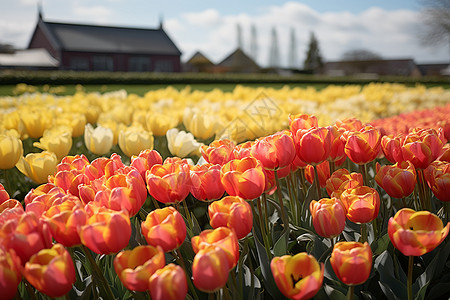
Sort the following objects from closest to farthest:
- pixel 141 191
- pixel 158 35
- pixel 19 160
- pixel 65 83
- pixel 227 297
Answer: pixel 227 297
pixel 141 191
pixel 19 160
pixel 65 83
pixel 158 35

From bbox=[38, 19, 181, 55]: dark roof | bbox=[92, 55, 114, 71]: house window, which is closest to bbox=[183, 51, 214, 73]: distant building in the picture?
bbox=[38, 19, 181, 55]: dark roof

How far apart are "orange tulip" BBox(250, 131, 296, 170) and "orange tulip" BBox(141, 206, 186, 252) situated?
0.38 metres

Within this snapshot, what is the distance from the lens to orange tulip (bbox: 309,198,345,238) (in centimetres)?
99

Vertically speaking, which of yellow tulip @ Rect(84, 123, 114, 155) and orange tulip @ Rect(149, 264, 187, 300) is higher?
yellow tulip @ Rect(84, 123, 114, 155)

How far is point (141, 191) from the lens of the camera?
1.08 m

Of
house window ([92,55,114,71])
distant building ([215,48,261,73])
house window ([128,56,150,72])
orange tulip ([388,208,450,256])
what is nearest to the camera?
orange tulip ([388,208,450,256])

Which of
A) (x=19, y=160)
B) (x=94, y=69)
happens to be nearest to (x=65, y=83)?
(x=94, y=69)

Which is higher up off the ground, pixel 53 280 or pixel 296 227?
pixel 53 280

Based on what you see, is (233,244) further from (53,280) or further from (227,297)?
(53,280)

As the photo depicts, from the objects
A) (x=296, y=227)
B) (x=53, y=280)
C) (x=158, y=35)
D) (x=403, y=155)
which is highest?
(x=158, y=35)

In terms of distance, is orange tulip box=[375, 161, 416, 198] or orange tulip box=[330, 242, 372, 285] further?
orange tulip box=[375, 161, 416, 198]

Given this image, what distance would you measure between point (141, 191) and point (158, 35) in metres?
52.7

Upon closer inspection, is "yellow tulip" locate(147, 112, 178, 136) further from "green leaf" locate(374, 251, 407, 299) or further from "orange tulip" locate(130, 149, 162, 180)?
"green leaf" locate(374, 251, 407, 299)

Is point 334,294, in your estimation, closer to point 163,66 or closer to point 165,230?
point 165,230
